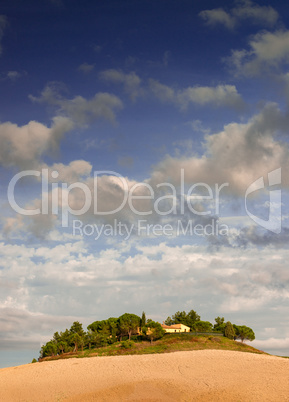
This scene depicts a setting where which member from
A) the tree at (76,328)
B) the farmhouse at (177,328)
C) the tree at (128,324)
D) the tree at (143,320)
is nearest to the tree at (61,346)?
the tree at (76,328)

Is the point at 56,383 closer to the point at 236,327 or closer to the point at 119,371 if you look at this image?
the point at 119,371

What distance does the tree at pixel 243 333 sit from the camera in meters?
115

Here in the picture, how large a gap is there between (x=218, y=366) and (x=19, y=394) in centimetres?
2685

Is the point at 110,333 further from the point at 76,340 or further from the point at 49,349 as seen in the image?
the point at 49,349

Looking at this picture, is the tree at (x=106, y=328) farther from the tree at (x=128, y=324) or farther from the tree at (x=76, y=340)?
the tree at (x=76, y=340)

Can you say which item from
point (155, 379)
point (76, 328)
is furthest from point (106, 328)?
point (155, 379)

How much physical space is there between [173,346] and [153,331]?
1545 cm

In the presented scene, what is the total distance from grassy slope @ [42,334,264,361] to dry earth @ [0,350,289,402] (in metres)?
16.8

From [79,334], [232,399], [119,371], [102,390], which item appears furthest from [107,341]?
[232,399]

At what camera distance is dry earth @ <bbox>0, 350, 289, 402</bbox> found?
42219 mm

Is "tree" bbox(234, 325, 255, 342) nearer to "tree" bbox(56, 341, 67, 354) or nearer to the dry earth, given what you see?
"tree" bbox(56, 341, 67, 354)

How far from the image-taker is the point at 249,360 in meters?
58.9

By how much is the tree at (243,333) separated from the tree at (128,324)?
30.9 metres

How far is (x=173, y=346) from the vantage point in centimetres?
8369
